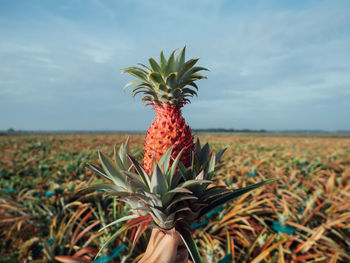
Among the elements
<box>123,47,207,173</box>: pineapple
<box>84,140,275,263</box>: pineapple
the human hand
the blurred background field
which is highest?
<box>123,47,207,173</box>: pineapple

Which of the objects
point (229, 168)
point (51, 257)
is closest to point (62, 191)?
point (51, 257)

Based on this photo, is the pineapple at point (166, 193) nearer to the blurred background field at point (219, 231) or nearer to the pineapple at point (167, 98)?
the pineapple at point (167, 98)

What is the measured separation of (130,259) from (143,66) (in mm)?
2296

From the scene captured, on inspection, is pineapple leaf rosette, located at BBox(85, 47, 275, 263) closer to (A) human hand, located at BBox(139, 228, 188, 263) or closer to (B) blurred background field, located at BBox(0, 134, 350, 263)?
(A) human hand, located at BBox(139, 228, 188, 263)

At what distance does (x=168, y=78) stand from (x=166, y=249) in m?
0.79

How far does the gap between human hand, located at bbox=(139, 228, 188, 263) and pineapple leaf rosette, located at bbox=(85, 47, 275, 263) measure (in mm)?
46

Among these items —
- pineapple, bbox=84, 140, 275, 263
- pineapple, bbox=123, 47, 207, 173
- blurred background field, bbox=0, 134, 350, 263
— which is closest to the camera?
pineapple, bbox=84, 140, 275, 263

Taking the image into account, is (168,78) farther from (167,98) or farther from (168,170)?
(168,170)

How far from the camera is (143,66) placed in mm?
1124

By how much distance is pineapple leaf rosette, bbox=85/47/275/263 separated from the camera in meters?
0.80

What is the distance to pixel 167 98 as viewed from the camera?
108cm

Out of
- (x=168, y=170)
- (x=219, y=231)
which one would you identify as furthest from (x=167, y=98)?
(x=219, y=231)

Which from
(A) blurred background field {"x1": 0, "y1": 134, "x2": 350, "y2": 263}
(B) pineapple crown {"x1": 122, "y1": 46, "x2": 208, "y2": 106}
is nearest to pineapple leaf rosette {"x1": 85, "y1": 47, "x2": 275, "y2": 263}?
(B) pineapple crown {"x1": 122, "y1": 46, "x2": 208, "y2": 106}

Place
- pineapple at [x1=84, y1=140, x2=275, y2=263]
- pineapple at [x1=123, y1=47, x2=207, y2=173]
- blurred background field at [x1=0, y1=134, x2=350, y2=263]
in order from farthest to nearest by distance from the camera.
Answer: blurred background field at [x1=0, y1=134, x2=350, y2=263]
pineapple at [x1=123, y1=47, x2=207, y2=173]
pineapple at [x1=84, y1=140, x2=275, y2=263]
